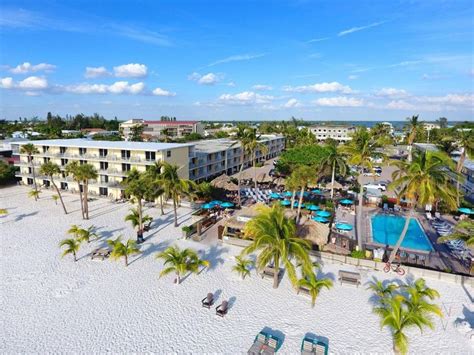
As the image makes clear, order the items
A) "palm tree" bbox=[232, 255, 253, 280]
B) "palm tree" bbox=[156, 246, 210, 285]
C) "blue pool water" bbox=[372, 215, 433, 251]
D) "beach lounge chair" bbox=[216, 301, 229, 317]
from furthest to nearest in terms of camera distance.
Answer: "blue pool water" bbox=[372, 215, 433, 251] < "palm tree" bbox=[232, 255, 253, 280] < "palm tree" bbox=[156, 246, 210, 285] < "beach lounge chair" bbox=[216, 301, 229, 317]

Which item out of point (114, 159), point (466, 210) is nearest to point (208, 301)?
point (114, 159)

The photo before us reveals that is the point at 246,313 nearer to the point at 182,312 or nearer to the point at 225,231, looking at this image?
the point at 182,312

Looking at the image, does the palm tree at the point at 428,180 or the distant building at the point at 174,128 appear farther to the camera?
the distant building at the point at 174,128

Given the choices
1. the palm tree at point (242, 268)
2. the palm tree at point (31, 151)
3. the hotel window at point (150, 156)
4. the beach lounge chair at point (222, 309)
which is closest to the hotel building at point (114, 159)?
the hotel window at point (150, 156)

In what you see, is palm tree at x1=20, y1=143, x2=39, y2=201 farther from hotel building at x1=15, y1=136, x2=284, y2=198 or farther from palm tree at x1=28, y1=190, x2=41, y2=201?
hotel building at x1=15, y1=136, x2=284, y2=198

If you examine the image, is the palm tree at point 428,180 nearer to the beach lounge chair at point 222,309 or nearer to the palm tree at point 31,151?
the beach lounge chair at point 222,309

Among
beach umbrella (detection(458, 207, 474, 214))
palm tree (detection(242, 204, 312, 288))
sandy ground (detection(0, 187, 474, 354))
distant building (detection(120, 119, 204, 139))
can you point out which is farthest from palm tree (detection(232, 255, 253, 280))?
distant building (detection(120, 119, 204, 139))

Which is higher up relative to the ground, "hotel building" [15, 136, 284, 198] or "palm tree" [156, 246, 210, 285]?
"hotel building" [15, 136, 284, 198]
